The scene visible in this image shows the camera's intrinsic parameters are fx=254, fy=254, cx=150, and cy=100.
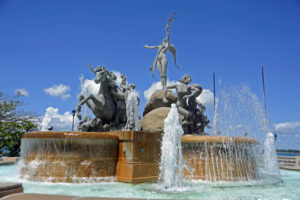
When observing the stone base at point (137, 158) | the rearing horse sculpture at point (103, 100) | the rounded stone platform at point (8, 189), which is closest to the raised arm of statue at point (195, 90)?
the stone base at point (137, 158)

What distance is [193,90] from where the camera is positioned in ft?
34.8

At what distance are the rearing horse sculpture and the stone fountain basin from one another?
1622 mm

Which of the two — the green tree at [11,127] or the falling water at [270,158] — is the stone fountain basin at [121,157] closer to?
the falling water at [270,158]

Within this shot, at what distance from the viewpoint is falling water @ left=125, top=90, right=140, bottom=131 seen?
10.2 m

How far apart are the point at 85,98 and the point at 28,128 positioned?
571 inches

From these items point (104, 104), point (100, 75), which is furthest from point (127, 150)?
point (100, 75)

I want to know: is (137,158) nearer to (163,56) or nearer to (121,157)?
(121,157)

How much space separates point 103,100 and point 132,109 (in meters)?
1.26

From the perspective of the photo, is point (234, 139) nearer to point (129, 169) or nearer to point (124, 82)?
point (129, 169)

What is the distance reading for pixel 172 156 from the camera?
7500 millimetres

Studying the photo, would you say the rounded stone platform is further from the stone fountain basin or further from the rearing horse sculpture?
the rearing horse sculpture

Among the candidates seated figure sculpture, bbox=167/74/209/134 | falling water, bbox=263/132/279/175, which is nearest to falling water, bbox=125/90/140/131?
seated figure sculpture, bbox=167/74/209/134

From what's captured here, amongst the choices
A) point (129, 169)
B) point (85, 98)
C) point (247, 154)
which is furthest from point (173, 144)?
point (85, 98)

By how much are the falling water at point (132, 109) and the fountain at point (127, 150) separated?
0.04 meters
